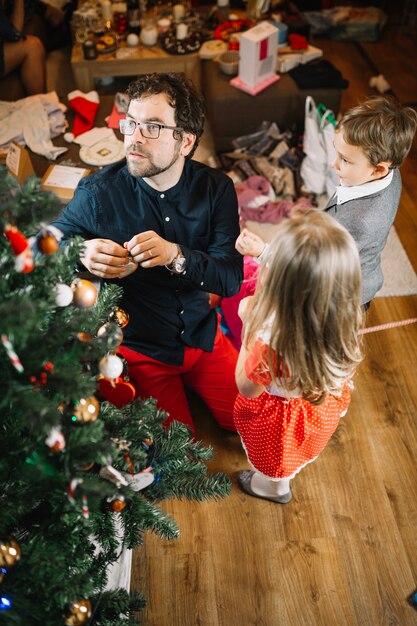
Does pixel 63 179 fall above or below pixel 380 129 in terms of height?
below

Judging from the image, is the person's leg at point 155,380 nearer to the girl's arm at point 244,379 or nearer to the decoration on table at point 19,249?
the girl's arm at point 244,379

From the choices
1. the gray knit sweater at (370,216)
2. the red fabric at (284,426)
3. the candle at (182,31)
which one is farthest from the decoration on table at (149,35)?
the red fabric at (284,426)

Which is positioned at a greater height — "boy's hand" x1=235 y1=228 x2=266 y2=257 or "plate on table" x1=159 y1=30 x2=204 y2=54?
"boy's hand" x1=235 y1=228 x2=266 y2=257

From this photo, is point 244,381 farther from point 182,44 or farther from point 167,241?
point 182,44

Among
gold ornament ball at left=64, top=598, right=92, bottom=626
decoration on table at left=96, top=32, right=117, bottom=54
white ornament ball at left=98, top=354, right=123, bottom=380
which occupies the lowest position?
gold ornament ball at left=64, top=598, right=92, bottom=626

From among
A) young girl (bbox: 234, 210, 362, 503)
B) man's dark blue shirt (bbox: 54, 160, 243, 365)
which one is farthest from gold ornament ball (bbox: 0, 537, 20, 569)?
man's dark blue shirt (bbox: 54, 160, 243, 365)

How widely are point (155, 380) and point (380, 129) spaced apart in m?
1.09

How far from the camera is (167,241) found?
1627mm

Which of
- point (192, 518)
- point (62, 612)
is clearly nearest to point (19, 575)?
point (62, 612)

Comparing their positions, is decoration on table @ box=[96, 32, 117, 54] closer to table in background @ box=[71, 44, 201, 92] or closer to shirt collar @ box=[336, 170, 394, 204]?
table in background @ box=[71, 44, 201, 92]

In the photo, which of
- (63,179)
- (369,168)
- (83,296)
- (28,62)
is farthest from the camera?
(28,62)

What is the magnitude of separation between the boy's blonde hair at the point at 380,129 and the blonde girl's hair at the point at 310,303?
25.4 inches

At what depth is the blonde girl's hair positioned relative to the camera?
1.08 metres

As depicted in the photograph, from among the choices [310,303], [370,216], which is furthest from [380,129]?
[310,303]
